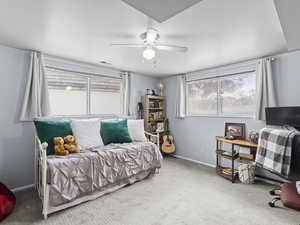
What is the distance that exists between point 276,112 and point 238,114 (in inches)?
30.6

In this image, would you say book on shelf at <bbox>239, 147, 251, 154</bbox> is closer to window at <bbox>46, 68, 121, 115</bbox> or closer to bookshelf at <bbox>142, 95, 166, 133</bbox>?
bookshelf at <bbox>142, 95, 166, 133</bbox>

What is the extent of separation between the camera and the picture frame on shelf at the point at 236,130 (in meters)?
2.97

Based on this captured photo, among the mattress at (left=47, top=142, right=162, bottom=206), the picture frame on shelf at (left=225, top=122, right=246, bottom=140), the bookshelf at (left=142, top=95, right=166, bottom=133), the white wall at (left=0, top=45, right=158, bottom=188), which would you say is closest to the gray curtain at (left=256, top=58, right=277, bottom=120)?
the picture frame on shelf at (left=225, top=122, right=246, bottom=140)

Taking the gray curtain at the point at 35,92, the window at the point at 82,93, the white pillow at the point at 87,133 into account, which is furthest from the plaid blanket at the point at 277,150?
the gray curtain at the point at 35,92

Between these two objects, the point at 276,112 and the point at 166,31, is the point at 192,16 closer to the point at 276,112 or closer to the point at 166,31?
the point at 166,31

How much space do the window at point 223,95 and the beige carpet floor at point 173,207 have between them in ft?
4.82

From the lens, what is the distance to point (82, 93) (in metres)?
3.22

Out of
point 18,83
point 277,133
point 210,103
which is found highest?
point 18,83

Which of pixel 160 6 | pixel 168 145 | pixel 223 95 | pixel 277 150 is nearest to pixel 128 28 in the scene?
pixel 160 6

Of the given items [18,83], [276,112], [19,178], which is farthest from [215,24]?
[19,178]

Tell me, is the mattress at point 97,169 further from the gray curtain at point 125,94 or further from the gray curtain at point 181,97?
the gray curtain at point 181,97

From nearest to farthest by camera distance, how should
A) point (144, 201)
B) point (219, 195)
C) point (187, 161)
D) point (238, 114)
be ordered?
point (144, 201) → point (219, 195) → point (238, 114) → point (187, 161)

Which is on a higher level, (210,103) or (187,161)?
(210,103)

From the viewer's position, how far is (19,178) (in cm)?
242
